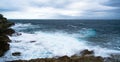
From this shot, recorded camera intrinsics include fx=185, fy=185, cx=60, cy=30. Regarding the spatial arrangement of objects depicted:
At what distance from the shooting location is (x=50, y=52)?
2048cm

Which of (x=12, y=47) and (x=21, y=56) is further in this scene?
(x=12, y=47)

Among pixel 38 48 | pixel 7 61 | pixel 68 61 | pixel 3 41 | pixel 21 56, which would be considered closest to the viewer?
pixel 68 61

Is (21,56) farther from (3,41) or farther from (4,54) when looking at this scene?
(3,41)

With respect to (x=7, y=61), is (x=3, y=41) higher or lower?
higher

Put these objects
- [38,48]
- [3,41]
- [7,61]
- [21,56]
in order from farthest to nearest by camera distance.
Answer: [38,48] < [3,41] < [21,56] < [7,61]

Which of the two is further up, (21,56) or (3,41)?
(3,41)

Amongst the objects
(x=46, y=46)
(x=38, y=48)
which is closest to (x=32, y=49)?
(x=38, y=48)

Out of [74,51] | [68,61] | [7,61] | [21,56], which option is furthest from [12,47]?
[68,61]

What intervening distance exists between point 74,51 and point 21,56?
6.20m

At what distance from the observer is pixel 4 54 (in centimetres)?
1897

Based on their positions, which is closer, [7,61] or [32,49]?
[7,61]

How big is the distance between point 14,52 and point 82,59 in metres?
7.70

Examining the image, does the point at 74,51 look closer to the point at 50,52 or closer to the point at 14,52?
the point at 50,52

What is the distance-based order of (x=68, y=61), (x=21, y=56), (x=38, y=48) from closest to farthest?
(x=68, y=61)
(x=21, y=56)
(x=38, y=48)
